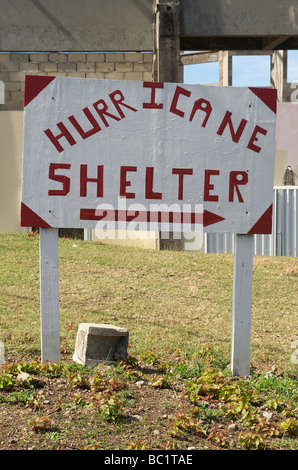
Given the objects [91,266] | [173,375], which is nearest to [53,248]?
[173,375]

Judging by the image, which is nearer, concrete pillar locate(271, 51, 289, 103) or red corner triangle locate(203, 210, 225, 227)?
red corner triangle locate(203, 210, 225, 227)

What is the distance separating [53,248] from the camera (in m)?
5.15

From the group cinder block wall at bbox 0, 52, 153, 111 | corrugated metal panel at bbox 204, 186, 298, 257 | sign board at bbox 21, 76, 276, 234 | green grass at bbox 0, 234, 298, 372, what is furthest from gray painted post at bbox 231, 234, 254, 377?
cinder block wall at bbox 0, 52, 153, 111

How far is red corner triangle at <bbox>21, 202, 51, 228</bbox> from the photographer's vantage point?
5.07 metres

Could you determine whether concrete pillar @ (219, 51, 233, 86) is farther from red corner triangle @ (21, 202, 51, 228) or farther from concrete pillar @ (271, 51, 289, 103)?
red corner triangle @ (21, 202, 51, 228)

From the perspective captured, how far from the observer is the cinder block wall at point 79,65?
13.9 meters

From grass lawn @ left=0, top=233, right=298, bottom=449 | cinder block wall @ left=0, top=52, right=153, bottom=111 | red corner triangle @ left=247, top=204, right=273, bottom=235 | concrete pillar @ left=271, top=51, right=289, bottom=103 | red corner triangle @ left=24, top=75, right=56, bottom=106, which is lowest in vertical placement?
grass lawn @ left=0, top=233, right=298, bottom=449

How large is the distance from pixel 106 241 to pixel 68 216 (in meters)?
9.34

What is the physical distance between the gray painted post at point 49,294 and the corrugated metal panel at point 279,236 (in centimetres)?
856

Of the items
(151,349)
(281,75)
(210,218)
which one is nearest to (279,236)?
(151,349)

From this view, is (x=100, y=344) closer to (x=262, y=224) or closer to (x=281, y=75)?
(x=262, y=224)

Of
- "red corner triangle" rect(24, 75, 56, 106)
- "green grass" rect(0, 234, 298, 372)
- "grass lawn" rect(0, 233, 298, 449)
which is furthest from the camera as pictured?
"green grass" rect(0, 234, 298, 372)

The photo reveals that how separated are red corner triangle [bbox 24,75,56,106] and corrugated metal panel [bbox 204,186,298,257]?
875 centimetres
